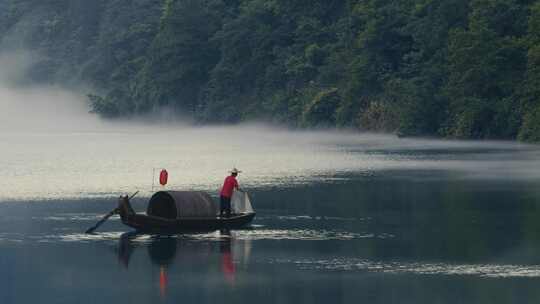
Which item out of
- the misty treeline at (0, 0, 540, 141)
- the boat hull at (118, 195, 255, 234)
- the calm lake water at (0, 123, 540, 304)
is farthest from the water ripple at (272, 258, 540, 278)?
the misty treeline at (0, 0, 540, 141)

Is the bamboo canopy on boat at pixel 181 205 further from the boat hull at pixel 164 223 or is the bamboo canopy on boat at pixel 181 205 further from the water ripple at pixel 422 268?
the water ripple at pixel 422 268

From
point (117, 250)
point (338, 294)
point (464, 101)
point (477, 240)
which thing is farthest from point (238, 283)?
point (464, 101)

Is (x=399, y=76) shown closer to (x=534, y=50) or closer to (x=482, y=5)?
(x=482, y=5)

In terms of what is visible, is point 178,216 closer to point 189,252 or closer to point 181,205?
point 181,205

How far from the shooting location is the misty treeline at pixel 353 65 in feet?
388

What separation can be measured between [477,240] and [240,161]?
158 feet

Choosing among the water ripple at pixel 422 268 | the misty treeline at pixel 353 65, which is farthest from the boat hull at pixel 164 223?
the misty treeline at pixel 353 65

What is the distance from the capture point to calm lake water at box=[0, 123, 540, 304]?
122ft

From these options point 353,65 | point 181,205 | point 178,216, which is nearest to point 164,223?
point 178,216

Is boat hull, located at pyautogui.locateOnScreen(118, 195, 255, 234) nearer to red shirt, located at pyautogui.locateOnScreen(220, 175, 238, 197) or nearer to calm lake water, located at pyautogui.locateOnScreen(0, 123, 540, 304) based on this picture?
calm lake water, located at pyautogui.locateOnScreen(0, 123, 540, 304)

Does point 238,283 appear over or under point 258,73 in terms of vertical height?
under

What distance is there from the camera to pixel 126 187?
236 feet

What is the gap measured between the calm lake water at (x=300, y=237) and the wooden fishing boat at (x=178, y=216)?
18.0 inches

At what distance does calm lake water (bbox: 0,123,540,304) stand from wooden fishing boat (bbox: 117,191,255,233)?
46 centimetres
